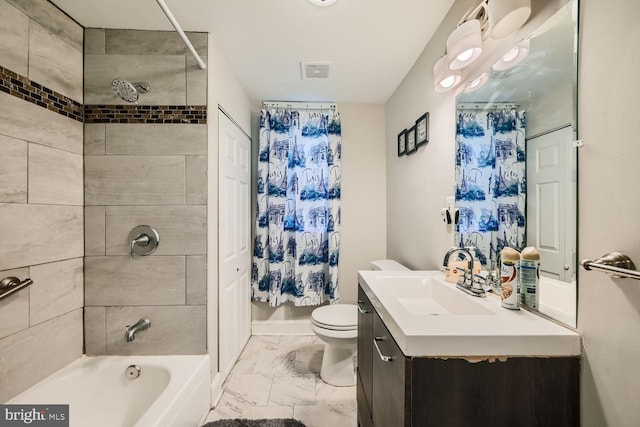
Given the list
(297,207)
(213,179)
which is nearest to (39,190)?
(213,179)

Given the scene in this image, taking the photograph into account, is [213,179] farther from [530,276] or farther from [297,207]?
[530,276]

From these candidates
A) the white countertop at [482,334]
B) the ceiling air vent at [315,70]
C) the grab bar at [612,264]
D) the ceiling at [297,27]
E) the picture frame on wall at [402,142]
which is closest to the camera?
the grab bar at [612,264]

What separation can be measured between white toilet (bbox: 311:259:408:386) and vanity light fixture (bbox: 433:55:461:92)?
1541 mm

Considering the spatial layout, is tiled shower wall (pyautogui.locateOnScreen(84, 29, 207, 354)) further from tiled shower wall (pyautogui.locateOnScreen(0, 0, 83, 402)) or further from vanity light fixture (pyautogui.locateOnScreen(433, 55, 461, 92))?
vanity light fixture (pyautogui.locateOnScreen(433, 55, 461, 92))

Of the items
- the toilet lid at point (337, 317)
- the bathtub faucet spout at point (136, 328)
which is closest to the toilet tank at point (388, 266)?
the toilet lid at point (337, 317)

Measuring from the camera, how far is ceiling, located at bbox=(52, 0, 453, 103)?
56.3 inches

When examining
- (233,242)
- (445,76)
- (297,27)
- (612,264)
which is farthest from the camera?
(233,242)

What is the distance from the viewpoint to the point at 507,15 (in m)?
0.93

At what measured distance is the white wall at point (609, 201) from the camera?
62cm

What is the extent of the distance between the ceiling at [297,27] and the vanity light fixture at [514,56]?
62 cm

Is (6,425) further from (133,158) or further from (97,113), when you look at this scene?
(97,113)

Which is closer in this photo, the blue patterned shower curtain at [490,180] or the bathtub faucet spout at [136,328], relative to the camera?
the blue patterned shower curtain at [490,180]

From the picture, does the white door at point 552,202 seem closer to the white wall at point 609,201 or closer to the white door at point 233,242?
the white wall at point 609,201

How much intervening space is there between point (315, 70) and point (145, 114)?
1.24 metres
